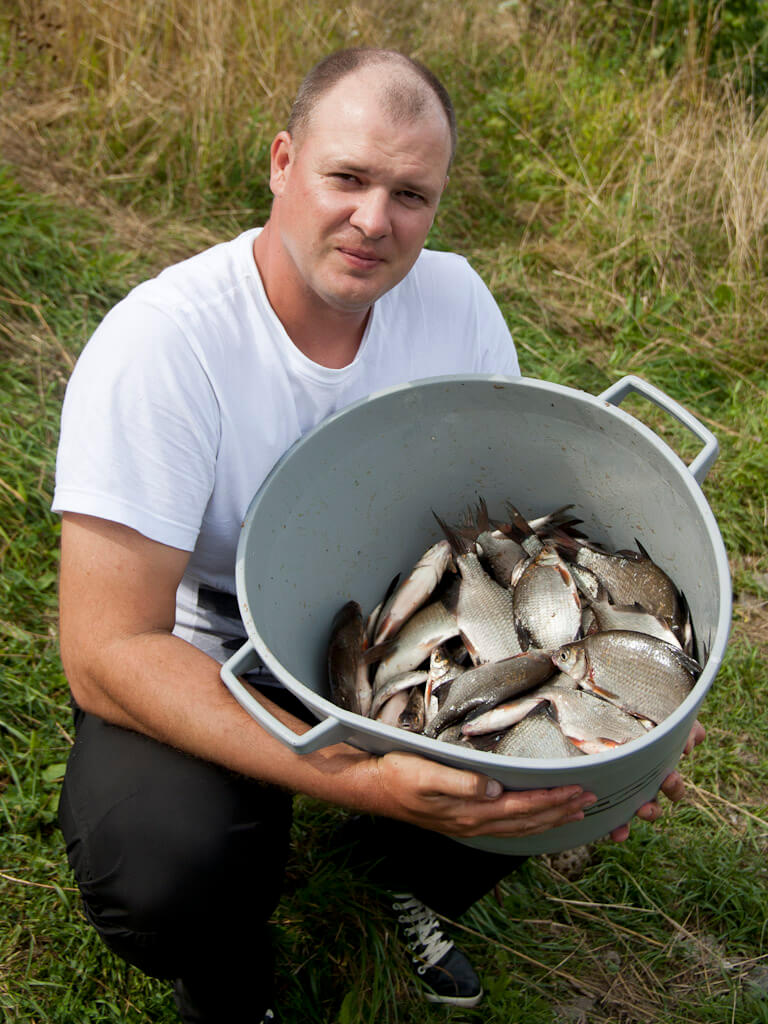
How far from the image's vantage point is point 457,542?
76.4 inches

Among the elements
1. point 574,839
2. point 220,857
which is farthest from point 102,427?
point 574,839

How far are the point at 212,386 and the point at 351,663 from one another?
59 cm

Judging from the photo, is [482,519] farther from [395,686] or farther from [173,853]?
[173,853]

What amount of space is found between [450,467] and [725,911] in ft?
3.91

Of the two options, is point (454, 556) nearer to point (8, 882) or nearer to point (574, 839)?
→ point (574, 839)

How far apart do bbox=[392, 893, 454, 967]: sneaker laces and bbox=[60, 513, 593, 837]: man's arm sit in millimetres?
671

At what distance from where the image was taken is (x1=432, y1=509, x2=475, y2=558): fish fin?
1.91 meters

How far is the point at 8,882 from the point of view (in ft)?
6.61

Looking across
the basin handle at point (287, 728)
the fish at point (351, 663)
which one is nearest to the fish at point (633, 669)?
the fish at point (351, 663)

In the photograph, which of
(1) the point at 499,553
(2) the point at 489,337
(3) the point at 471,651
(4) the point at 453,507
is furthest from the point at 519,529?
(2) the point at 489,337

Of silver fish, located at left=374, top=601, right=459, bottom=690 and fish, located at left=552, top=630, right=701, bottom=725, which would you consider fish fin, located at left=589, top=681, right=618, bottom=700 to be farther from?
silver fish, located at left=374, top=601, right=459, bottom=690

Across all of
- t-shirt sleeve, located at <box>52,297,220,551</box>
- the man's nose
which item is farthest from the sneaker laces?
the man's nose

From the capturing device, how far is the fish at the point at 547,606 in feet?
5.70

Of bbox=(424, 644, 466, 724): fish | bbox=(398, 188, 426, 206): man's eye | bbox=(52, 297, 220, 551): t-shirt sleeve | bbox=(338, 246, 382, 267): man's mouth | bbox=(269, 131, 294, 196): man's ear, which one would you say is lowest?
bbox=(424, 644, 466, 724): fish
